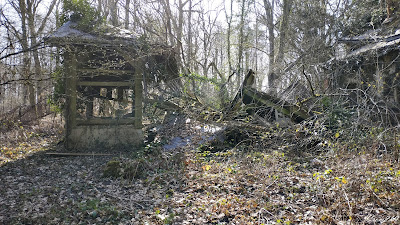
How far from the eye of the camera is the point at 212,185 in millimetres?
5711

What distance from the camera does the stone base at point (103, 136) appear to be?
363 inches

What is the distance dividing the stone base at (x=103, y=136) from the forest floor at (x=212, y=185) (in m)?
0.71

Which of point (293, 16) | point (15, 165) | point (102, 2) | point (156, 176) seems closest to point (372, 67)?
point (293, 16)

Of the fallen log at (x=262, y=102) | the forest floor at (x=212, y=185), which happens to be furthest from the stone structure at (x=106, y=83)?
the fallen log at (x=262, y=102)

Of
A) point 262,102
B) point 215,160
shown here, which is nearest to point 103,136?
Result: point 215,160

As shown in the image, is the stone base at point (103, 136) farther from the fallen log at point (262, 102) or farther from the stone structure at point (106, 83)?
the fallen log at point (262, 102)

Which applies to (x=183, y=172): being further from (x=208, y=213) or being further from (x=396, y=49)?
(x=396, y=49)

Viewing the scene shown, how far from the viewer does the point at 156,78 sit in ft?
33.6

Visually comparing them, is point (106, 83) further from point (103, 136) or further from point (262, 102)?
point (262, 102)

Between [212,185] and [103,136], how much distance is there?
4779 mm

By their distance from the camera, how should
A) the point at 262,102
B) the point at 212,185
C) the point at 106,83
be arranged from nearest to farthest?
1. the point at 212,185
2. the point at 262,102
3. the point at 106,83

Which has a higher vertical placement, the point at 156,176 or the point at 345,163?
the point at 345,163

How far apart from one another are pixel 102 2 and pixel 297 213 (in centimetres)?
1751

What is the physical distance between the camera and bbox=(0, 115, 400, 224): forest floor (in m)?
4.44
